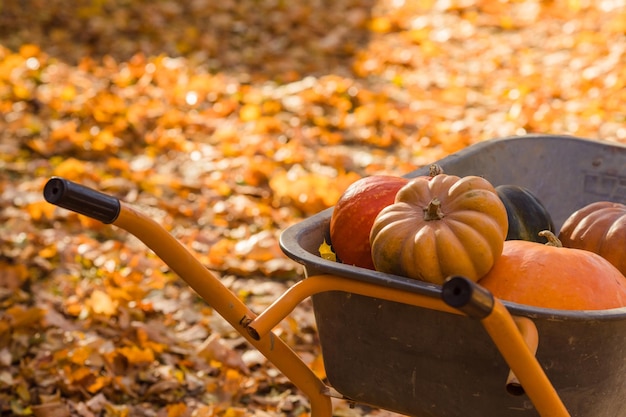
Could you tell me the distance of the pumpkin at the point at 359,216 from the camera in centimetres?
209

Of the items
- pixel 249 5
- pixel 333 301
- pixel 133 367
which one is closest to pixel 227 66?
pixel 249 5

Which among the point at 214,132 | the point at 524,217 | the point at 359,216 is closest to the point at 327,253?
the point at 359,216

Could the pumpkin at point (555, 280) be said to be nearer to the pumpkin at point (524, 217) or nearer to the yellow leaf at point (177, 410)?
the pumpkin at point (524, 217)

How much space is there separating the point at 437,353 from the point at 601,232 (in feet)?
2.12

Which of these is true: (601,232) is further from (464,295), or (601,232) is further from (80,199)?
(80,199)

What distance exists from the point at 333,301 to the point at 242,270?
6.04 ft

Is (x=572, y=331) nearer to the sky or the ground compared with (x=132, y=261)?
nearer to the sky

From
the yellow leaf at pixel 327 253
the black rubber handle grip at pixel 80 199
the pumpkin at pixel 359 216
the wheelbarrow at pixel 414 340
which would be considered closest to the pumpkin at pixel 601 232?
the wheelbarrow at pixel 414 340

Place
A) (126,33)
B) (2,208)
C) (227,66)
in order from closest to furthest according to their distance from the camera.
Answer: (2,208)
(227,66)
(126,33)

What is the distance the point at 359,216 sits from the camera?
209 cm

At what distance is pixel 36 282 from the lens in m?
3.63

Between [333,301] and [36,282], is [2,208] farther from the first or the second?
[333,301]

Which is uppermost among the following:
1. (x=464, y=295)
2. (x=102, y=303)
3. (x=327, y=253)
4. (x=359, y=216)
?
(x=464, y=295)

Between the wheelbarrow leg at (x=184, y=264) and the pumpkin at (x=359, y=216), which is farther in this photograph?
the pumpkin at (x=359, y=216)
